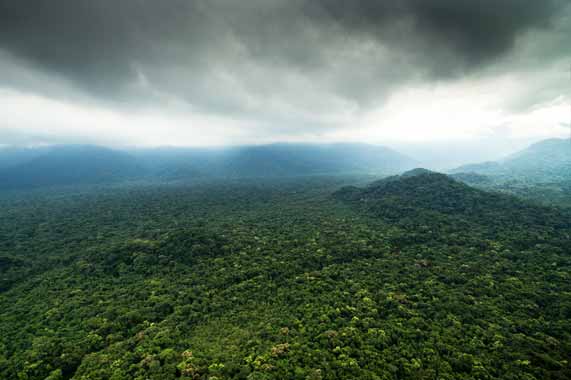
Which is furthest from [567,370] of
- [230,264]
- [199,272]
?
[199,272]

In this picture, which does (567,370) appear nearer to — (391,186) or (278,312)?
(278,312)

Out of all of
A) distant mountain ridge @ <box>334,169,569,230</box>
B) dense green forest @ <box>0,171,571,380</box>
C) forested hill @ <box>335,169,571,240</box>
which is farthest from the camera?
distant mountain ridge @ <box>334,169,569,230</box>

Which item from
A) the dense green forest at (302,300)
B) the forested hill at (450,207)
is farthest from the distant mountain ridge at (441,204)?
the dense green forest at (302,300)

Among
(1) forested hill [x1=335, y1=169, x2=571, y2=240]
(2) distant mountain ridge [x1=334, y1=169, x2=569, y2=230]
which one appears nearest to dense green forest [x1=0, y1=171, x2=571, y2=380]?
(1) forested hill [x1=335, y1=169, x2=571, y2=240]

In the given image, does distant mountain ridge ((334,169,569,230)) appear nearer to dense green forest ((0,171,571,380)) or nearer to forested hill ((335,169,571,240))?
forested hill ((335,169,571,240))

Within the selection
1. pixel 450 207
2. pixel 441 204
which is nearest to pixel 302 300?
pixel 450 207

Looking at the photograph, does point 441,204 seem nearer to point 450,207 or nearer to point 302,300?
point 450,207

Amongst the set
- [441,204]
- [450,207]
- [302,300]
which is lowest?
[302,300]

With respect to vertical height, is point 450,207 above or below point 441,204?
below

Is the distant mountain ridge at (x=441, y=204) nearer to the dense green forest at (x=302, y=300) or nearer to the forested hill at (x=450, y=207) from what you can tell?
the forested hill at (x=450, y=207)
